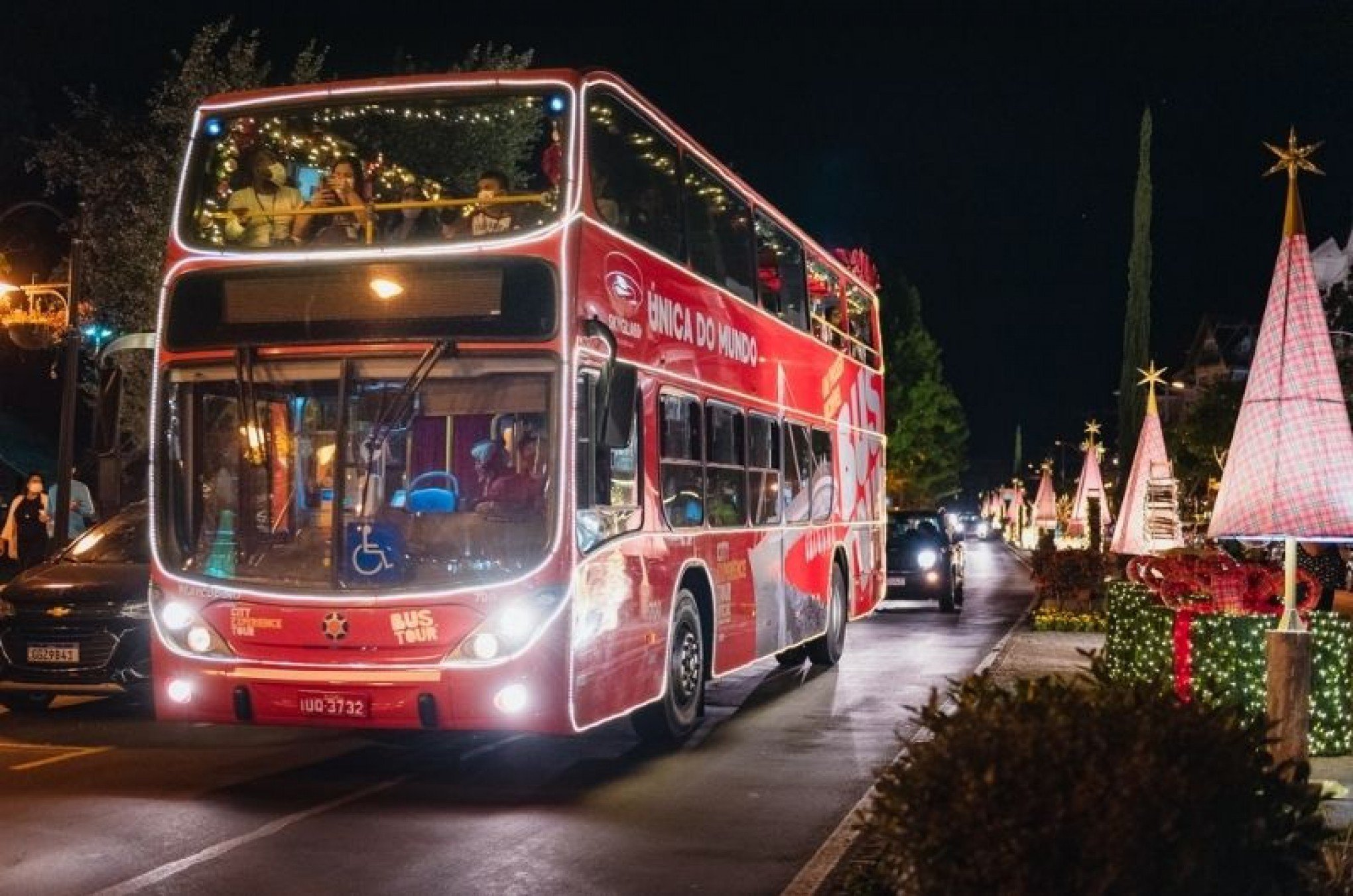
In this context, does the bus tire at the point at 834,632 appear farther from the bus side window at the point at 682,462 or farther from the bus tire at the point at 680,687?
Answer: the bus side window at the point at 682,462

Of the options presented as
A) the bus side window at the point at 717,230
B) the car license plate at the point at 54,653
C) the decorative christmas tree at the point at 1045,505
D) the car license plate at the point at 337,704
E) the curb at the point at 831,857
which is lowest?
the curb at the point at 831,857

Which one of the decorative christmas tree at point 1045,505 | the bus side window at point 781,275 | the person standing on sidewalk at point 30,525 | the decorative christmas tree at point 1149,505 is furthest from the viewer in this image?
the decorative christmas tree at point 1045,505

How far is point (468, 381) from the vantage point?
386 inches

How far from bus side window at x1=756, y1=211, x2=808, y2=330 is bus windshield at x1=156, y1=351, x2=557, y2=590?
5439 mm

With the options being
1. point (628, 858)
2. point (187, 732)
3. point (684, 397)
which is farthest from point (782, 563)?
point (628, 858)

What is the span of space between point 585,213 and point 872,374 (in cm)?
1140

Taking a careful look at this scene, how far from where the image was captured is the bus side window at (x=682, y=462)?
38.6ft

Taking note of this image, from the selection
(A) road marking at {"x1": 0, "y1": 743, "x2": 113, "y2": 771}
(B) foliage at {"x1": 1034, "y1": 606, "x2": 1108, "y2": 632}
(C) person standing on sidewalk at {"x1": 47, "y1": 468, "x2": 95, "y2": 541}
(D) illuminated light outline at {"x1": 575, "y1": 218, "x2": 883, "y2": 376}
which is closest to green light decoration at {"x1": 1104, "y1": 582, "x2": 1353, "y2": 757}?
(D) illuminated light outline at {"x1": 575, "y1": 218, "x2": 883, "y2": 376}

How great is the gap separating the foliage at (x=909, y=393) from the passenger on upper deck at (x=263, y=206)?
60391mm

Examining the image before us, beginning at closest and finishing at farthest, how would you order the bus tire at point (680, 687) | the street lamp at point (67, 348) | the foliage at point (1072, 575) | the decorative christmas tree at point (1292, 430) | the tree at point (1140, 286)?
the decorative christmas tree at point (1292, 430) < the bus tire at point (680, 687) < the street lamp at point (67, 348) < the foliage at point (1072, 575) < the tree at point (1140, 286)

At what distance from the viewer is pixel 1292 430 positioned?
10.2m

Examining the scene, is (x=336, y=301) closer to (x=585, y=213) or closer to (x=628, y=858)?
(x=585, y=213)

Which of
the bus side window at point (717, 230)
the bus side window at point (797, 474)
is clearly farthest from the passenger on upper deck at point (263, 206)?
the bus side window at point (797, 474)

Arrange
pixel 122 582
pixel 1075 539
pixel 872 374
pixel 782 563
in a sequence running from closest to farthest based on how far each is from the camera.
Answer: pixel 122 582 → pixel 782 563 → pixel 872 374 → pixel 1075 539
